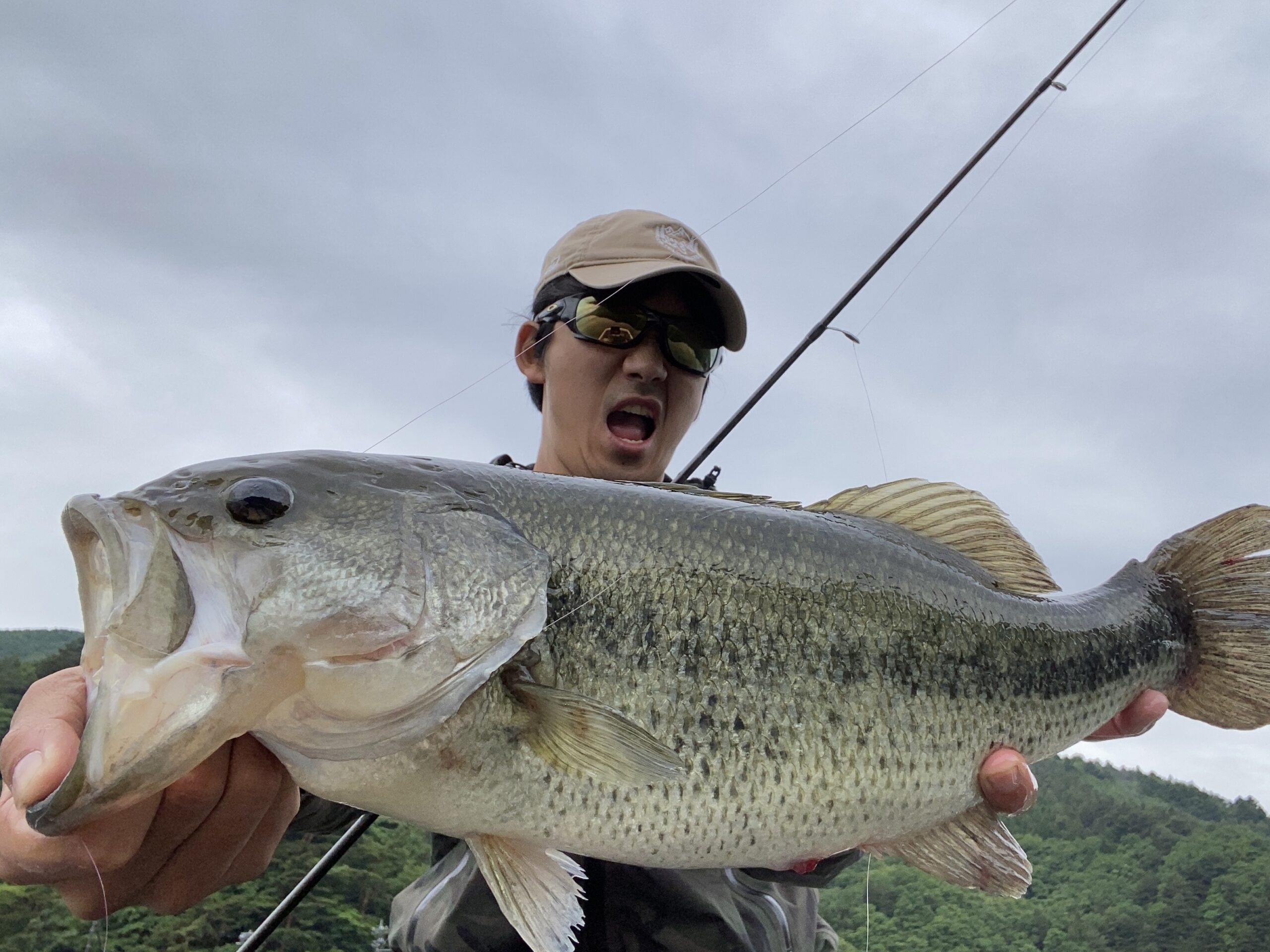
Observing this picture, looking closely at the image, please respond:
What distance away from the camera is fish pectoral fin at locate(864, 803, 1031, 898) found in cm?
224

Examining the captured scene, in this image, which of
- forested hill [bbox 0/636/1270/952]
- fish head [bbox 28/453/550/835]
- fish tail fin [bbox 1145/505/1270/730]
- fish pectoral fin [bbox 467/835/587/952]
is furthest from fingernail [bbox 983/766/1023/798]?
forested hill [bbox 0/636/1270/952]

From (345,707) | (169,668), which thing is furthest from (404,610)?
(169,668)

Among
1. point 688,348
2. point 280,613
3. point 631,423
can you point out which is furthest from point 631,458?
point 280,613

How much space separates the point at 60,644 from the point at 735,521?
10580 millimetres

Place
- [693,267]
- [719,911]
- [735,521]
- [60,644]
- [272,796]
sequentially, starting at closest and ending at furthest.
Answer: [272,796] → [735,521] → [719,911] → [693,267] → [60,644]

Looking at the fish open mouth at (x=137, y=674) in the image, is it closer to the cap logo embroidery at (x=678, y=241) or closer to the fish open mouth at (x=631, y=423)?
the fish open mouth at (x=631, y=423)

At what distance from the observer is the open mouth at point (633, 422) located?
11.5 ft

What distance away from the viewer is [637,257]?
3516 mm

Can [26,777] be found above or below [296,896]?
above

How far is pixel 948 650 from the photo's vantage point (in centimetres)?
222

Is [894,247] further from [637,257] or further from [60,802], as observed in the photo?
[60,802]

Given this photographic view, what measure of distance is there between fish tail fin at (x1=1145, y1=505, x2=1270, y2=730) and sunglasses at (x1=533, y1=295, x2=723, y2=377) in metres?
1.93

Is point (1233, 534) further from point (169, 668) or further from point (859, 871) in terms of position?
point (859, 871)

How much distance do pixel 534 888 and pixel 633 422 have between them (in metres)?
2.11
